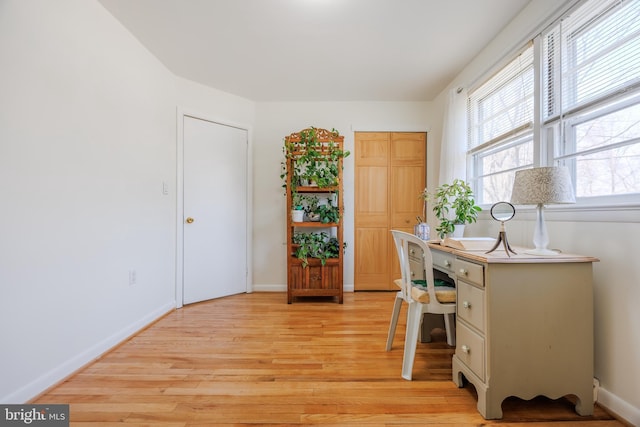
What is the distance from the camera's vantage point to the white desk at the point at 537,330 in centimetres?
132

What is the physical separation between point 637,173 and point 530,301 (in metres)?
0.82

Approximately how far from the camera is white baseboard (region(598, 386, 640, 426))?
127cm

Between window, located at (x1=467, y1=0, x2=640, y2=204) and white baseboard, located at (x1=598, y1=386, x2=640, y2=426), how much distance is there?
3.26 feet

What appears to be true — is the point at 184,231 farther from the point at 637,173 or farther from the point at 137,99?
the point at 637,173

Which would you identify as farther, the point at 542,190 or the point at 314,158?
the point at 314,158

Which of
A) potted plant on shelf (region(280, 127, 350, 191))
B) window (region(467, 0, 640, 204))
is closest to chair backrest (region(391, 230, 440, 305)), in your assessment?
window (region(467, 0, 640, 204))

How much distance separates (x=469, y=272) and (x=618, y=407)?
0.92 meters

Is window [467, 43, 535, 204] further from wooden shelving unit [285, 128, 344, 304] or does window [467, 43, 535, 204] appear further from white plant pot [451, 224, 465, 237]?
wooden shelving unit [285, 128, 344, 304]

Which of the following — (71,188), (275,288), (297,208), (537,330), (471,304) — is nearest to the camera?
(537,330)

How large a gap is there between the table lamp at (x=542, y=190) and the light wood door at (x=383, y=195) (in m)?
2.08

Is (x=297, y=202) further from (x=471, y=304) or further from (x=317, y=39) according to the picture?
(x=471, y=304)

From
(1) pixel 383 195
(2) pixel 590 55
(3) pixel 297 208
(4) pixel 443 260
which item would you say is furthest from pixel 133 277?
(2) pixel 590 55

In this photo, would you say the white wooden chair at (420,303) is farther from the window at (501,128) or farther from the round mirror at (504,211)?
the window at (501,128)

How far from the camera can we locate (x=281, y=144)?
3.61m
